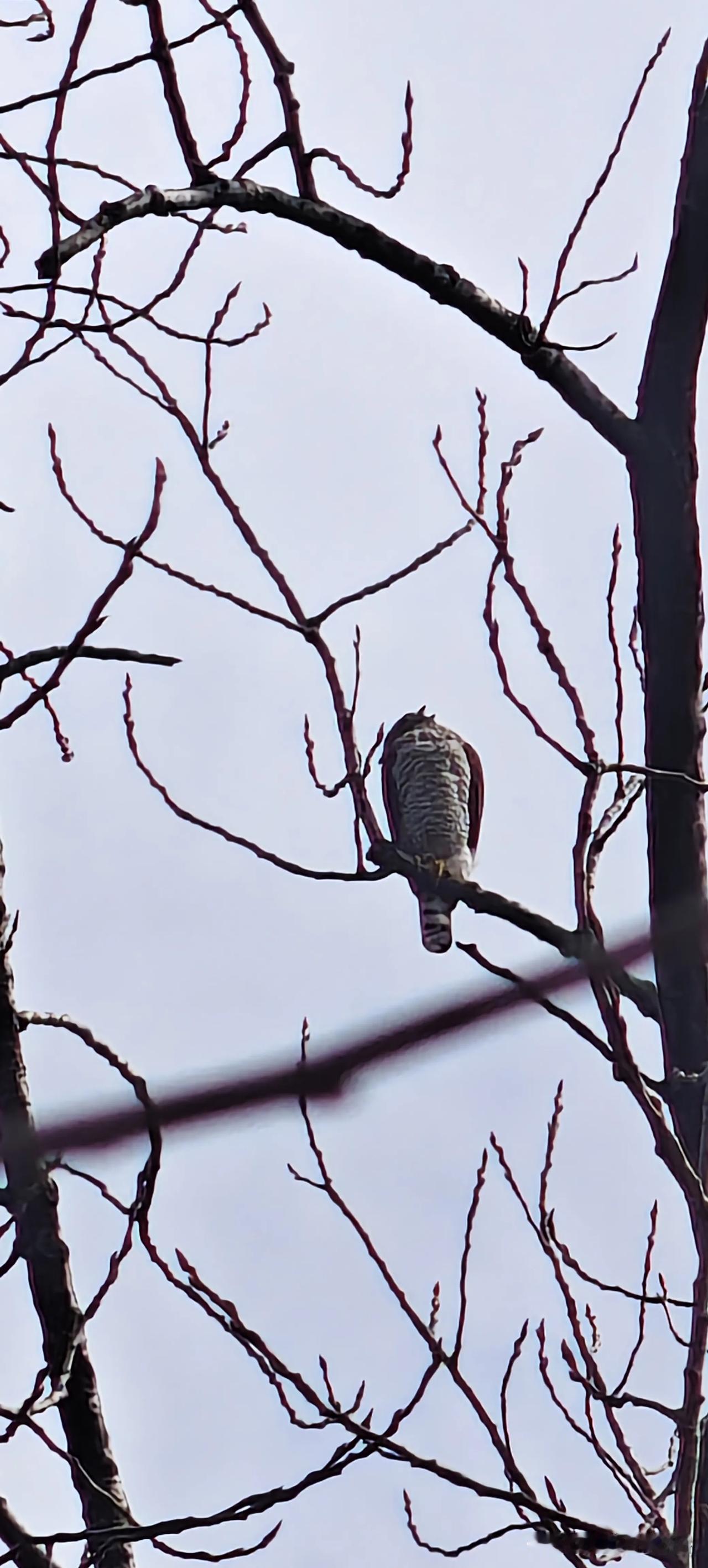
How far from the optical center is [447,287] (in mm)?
3029

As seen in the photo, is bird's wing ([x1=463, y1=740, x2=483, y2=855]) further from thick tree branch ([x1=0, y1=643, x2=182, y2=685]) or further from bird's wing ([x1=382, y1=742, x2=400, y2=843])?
thick tree branch ([x1=0, y1=643, x2=182, y2=685])

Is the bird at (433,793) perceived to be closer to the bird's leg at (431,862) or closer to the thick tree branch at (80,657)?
the bird's leg at (431,862)

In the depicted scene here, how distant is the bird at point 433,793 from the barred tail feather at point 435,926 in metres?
0.39

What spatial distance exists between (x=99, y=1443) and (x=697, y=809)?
168 cm

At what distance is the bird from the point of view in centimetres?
500

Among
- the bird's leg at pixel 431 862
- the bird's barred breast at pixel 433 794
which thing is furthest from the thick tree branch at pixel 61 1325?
the bird's barred breast at pixel 433 794

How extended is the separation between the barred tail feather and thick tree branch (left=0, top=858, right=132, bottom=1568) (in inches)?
63.4


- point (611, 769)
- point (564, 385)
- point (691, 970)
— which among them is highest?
point (564, 385)

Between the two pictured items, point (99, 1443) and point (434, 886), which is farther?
point (99, 1443)

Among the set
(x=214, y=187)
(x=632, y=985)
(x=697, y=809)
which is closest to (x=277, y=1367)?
(x=632, y=985)

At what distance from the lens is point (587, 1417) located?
3.26m

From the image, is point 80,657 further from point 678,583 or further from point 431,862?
point 431,862

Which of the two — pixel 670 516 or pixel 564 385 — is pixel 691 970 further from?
pixel 564 385

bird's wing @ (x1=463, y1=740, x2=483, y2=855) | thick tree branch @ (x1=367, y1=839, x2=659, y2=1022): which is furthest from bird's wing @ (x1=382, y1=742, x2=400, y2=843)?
thick tree branch @ (x1=367, y1=839, x2=659, y2=1022)
